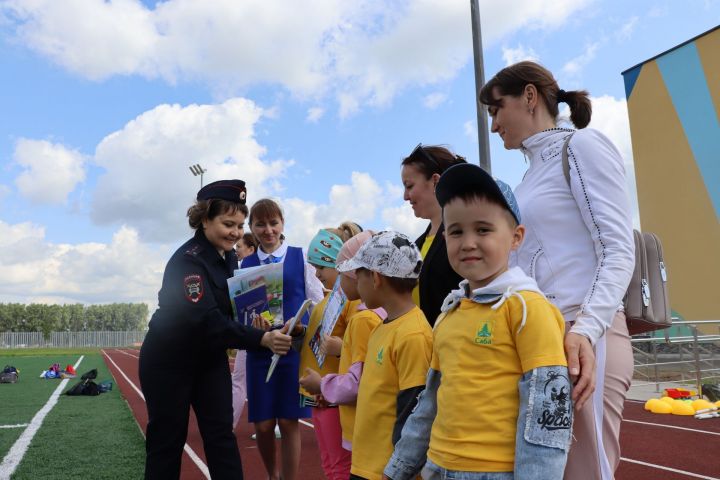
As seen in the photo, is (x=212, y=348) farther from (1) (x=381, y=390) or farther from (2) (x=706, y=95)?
(2) (x=706, y=95)

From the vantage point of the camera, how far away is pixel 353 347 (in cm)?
275

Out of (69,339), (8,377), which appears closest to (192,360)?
(8,377)

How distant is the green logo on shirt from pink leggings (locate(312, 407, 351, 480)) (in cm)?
149

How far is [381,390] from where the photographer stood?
2.29 m

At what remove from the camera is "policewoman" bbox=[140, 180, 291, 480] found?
3.16 metres

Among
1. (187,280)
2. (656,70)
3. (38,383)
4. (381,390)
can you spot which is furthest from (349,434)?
(656,70)

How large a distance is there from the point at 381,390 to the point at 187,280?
142 centimetres

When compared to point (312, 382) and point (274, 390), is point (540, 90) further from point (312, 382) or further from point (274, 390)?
point (274, 390)

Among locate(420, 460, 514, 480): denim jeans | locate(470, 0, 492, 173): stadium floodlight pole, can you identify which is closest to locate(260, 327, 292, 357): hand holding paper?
locate(420, 460, 514, 480): denim jeans

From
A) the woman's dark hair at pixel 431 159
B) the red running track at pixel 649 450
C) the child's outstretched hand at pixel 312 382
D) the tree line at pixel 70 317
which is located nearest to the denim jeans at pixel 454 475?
the child's outstretched hand at pixel 312 382

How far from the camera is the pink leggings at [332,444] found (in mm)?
2918

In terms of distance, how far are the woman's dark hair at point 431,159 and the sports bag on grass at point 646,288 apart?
100cm

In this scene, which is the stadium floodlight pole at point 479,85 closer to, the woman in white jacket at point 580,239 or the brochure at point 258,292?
the brochure at point 258,292

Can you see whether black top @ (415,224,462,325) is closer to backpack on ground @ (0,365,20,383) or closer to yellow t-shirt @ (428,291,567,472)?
yellow t-shirt @ (428,291,567,472)
